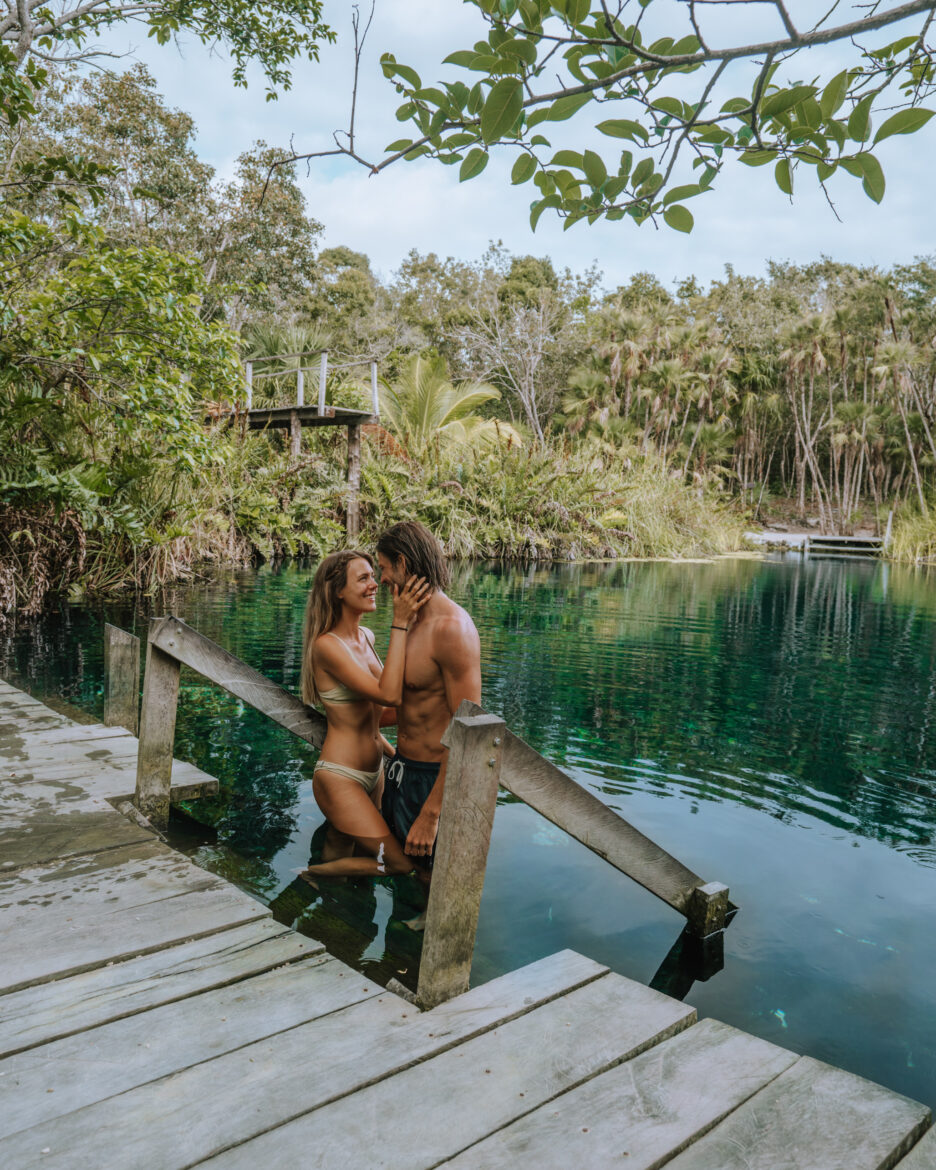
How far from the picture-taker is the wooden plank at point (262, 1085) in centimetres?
157

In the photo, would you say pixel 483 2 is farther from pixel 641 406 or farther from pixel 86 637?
pixel 641 406

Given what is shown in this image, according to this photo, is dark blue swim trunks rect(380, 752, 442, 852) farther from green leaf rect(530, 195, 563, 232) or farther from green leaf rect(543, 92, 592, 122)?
green leaf rect(543, 92, 592, 122)

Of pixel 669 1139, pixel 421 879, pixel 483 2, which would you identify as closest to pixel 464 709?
pixel 669 1139

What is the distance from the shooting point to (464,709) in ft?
7.37

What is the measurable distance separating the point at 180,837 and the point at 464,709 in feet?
8.80

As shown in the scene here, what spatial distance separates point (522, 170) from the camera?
1.88 m

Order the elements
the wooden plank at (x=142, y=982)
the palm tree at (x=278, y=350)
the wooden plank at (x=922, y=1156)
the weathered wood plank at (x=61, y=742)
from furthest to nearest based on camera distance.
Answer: the palm tree at (x=278, y=350), the weathered wood plank at (x=61, y=742), the wooden plank at (x=142, y=982), the wooden plank at (x=922, y=1156)

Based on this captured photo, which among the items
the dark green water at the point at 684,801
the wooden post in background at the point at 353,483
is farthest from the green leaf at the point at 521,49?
the wooden post in background at the point at 353,483

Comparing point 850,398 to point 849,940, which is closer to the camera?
point 849,940

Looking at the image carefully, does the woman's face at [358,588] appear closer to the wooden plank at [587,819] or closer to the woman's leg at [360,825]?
the woman's leg at [360,825]

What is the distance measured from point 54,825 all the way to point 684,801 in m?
3.71

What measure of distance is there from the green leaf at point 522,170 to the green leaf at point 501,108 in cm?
35

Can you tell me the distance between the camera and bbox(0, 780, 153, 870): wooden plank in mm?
3004

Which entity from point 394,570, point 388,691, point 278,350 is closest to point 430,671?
point 388,691
